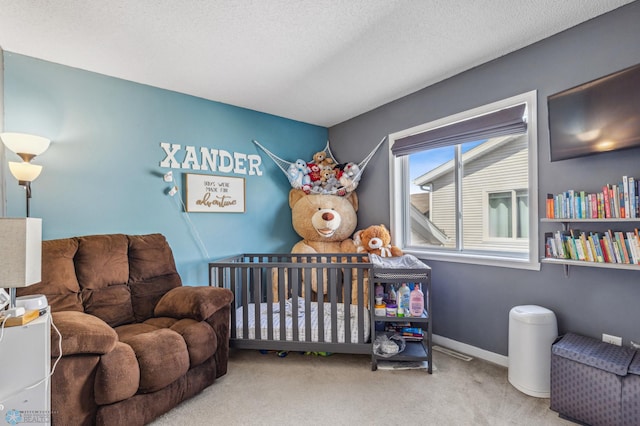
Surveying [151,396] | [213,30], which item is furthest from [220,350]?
[213,30]

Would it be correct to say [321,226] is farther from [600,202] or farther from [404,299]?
[600,202]

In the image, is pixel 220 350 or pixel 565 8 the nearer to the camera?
pixel 565 8

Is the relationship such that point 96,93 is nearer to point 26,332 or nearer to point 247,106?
point 247,106

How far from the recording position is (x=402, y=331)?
2354mm

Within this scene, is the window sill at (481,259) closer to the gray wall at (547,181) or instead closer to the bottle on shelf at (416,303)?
the gray wall at (547,181)

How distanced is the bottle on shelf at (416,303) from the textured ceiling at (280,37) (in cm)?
178

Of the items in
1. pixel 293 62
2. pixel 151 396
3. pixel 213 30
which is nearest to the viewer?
pixel 151 396

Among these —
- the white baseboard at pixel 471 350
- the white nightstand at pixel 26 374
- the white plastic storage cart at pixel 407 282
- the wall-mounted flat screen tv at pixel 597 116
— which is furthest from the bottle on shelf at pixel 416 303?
the white nightstand at pixel 26 374

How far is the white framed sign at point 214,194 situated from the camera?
9.14 ft

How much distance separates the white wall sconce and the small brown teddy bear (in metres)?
2.56

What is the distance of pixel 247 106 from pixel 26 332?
2554 mm

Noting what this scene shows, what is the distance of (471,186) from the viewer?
2.56 m

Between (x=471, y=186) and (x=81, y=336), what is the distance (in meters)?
2.85

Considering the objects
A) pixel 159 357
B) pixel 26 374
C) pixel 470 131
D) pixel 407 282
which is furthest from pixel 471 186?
pixel 26 374
